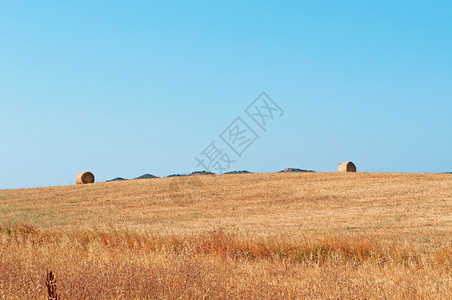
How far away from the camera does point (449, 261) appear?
27.6 feet

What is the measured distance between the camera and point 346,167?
136ft

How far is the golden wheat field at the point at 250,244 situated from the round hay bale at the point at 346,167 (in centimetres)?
498

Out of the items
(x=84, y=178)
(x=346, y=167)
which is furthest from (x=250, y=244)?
(x=84, y=178)

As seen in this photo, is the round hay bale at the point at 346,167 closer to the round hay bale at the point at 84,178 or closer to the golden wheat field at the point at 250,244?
the golden wheat field at the point at 250,244

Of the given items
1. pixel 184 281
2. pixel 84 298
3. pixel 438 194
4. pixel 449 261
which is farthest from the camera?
pixel 438 194

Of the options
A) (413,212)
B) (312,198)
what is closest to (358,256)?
(413,212)

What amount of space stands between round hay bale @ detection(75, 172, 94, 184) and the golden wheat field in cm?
908

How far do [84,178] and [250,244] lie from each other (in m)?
38.5

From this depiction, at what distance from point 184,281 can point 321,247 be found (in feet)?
16.7

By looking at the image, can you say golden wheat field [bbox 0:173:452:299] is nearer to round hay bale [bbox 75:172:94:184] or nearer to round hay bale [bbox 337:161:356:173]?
round hay bale [bbox 337:161:356:173]

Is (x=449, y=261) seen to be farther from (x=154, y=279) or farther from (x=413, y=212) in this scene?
(x=413, y=212)

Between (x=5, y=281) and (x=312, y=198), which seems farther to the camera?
(x=312, y=198)

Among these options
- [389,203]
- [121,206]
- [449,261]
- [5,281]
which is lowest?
[449,261]

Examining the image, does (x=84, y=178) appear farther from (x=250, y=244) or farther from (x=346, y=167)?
(x=250, y=244)
